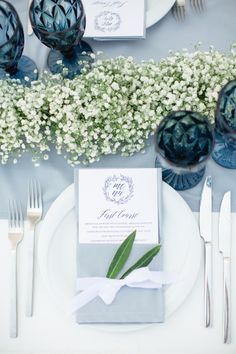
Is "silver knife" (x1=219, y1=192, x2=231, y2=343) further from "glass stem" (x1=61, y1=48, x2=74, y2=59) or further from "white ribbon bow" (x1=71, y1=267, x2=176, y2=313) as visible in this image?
"glass stem" (x1=61, y1=48, x2=74, y2=59)

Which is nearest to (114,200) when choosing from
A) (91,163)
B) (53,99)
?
(91,163)

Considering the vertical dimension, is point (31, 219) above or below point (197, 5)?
below

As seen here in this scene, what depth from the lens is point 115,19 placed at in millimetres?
1075

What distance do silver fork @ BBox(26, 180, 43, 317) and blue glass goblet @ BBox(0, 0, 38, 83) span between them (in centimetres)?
19

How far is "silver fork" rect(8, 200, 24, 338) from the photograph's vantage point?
1016 millimetres

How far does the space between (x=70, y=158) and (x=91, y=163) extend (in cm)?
4

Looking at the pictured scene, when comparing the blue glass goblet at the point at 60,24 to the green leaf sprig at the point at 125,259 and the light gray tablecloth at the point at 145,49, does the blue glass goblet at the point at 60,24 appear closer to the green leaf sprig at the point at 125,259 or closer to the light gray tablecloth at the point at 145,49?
the light gray tablecloth at the point at 145,49

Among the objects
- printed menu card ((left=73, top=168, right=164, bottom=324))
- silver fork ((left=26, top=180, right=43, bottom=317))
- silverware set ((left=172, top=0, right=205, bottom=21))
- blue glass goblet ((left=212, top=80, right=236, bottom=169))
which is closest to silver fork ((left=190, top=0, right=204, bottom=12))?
silverware set ((left=172, top=0, right=205, bottom=21))

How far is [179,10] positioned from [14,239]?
483 millimetres

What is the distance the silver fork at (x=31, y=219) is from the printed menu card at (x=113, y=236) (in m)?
0.07

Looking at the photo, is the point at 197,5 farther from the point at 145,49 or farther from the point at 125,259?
the point at 125,259

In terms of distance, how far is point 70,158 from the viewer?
107cm

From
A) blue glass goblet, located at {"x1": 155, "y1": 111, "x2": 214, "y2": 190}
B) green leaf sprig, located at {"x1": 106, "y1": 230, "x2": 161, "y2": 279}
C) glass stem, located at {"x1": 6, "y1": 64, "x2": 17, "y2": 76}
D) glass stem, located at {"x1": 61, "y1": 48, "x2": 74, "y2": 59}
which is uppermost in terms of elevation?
glass stem, located at {"x1": 61, "y1": 48, "x2": 74, "y2": 59}

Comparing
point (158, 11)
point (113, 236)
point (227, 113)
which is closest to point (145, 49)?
point (158, 11)
